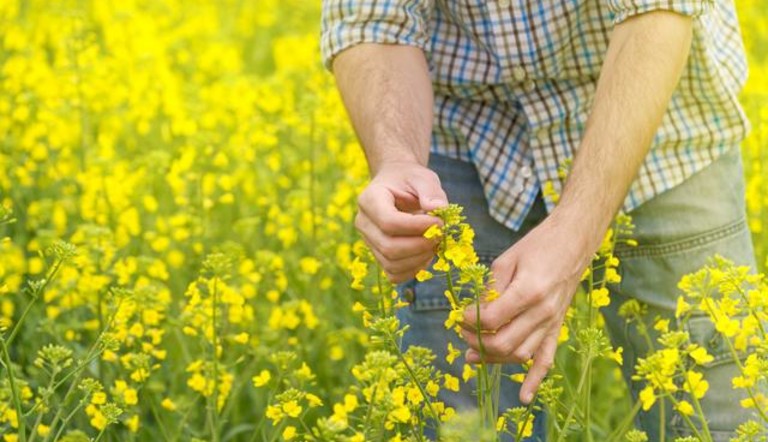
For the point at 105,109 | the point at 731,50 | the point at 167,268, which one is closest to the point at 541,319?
the point at 731,50

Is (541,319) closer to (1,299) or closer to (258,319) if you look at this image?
(258,319)

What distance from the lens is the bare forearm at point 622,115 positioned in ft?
7.44

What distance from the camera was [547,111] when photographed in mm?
2740

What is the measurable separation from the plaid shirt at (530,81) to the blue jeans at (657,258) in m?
0.04

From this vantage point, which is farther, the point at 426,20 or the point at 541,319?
the point at 426,20

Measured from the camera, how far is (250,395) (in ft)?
11.3

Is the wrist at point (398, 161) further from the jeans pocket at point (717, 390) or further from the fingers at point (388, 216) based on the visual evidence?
the jeans pocket at point (717, 390)

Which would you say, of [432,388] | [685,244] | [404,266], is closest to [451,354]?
[432,388]

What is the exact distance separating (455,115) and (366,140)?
342mm

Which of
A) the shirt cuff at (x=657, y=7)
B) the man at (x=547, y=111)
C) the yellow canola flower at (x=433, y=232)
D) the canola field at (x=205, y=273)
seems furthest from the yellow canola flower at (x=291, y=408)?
the shirt cuff at (x=657, y=7)

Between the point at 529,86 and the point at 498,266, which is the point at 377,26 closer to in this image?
the point at 529,86

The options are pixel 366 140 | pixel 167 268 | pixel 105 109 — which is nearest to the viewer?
pixel 366 140

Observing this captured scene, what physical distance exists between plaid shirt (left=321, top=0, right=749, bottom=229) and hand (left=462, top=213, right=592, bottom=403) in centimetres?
56

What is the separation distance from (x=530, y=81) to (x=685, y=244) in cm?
44
